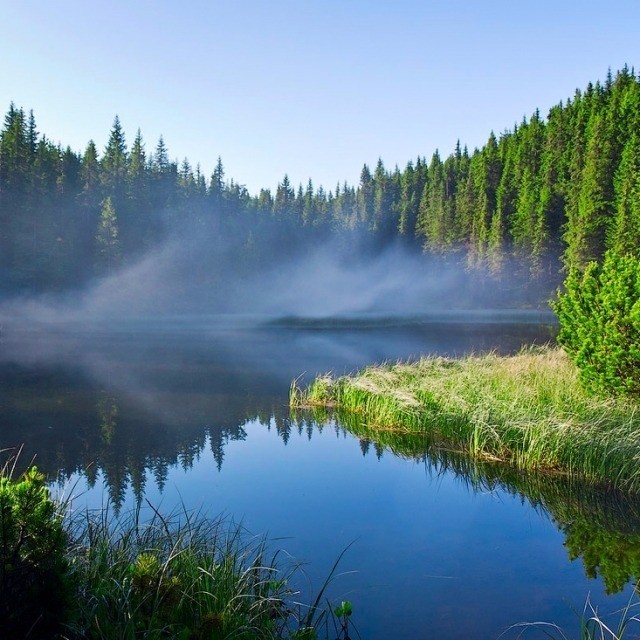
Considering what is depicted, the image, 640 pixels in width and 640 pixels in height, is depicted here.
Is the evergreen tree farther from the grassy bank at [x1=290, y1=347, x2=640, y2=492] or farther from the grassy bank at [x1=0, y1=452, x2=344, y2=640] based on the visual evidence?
the grassy bank at [x1=0, y1=452, x2=344, y2=640]

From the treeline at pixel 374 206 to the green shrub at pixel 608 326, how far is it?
76.5 ft

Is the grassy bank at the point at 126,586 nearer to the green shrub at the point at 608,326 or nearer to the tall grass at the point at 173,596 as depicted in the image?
the tall grass at the point at 173,596

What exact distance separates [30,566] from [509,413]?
30.2ft

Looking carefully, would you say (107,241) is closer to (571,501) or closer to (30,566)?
(571,501)

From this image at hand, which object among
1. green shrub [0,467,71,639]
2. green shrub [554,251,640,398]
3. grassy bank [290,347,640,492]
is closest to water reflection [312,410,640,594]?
grassy bank [290,347,640,492]

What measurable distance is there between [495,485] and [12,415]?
11.7m

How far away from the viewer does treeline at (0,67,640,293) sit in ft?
191

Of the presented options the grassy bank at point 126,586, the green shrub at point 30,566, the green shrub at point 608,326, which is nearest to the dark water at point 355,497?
the grassy bank at point 126,586

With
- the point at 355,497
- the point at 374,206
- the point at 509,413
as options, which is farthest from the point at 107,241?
the point at 374,206

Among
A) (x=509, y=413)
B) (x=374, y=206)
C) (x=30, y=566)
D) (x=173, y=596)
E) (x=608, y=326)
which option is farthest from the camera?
(x=374, y=206)

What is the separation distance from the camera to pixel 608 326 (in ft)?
34.1

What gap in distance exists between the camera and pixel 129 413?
48.6 ft

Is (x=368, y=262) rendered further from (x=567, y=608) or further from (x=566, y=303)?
(x=567, y=608)

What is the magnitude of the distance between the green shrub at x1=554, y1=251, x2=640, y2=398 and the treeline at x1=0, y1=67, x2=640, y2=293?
23318 mm
